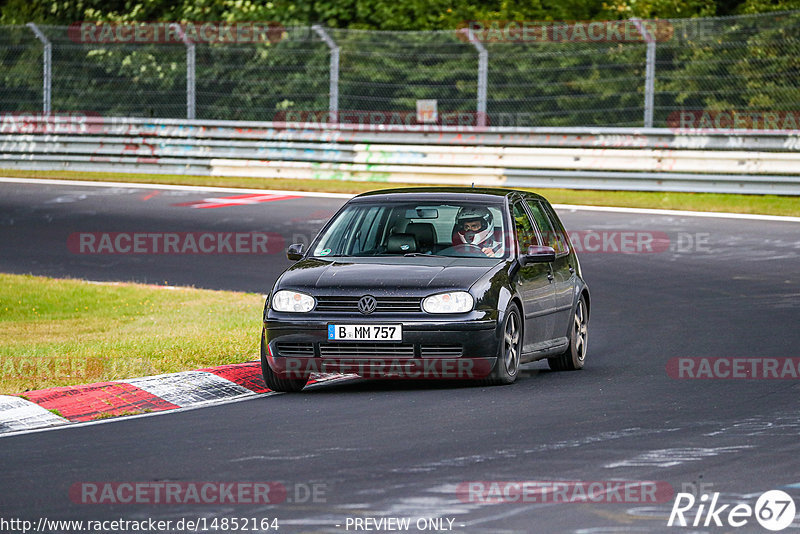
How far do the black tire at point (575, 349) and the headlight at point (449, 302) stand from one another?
2.10m

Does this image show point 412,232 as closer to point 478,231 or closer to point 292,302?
point 478,231

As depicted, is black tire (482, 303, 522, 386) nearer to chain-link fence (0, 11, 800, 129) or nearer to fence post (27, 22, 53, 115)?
chain-link fence (0, 11, 800, 129)

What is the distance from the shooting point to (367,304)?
996 cm

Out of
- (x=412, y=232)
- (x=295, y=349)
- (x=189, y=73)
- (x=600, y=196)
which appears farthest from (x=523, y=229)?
(x=189, y=73)

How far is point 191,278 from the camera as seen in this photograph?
1780cm

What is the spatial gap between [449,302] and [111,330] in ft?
17.7

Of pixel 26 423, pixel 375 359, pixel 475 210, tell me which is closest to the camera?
pixel 26 423

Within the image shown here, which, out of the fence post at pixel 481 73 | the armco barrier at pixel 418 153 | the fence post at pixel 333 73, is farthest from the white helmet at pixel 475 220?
the fence post at pixel 333 73

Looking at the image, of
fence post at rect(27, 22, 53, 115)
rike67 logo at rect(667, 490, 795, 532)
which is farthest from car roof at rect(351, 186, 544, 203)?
fence post at rect(27, 22, 53, 115)

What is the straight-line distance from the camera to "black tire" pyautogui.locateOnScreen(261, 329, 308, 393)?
1027cm

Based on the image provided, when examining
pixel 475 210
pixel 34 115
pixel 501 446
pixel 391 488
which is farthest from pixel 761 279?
pixel 34 115

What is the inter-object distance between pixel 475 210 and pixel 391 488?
15.6ft

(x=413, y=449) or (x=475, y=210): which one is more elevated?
(x=475, y=210)

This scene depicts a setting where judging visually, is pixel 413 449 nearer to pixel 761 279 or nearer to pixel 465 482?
pixel 465 482
